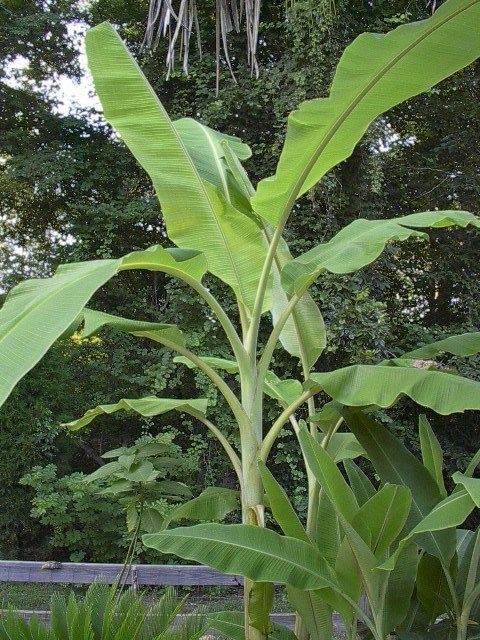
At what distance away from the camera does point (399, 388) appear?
1927mm

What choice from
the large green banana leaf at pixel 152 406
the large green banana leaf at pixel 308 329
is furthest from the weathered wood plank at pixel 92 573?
the large green banana leaf at pixel 308 329

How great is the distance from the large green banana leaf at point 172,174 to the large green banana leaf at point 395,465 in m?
0.64

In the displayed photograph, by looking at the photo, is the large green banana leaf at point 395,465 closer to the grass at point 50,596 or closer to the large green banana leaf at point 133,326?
the large green banana leaf at point 133,326

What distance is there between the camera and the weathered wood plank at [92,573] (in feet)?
11.7

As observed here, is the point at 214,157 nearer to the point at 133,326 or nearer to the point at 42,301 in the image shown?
the point at 133,326

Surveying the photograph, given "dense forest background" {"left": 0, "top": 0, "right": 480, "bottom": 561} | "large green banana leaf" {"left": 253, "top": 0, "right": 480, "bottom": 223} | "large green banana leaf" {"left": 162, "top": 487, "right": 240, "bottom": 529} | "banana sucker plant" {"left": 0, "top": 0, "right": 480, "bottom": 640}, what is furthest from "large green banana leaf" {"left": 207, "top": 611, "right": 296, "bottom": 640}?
"dense forest background" {"left": 0, "top": 0, "right": 480, "bottom": 561}

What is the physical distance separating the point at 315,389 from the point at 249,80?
5401mm

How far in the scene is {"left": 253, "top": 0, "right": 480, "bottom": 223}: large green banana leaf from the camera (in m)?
1.93

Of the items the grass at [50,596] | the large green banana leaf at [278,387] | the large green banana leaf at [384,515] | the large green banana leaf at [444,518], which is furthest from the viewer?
the grass at [50,596]

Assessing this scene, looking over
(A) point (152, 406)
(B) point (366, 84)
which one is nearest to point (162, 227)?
(A) point (152, 406)

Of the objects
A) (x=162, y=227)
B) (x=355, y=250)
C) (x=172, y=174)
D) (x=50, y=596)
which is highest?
(x=162, y=227)

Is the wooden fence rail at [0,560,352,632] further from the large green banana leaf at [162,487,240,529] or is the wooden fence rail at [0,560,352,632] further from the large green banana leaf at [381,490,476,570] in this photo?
the large green banana leaf at [381,490,476,570]

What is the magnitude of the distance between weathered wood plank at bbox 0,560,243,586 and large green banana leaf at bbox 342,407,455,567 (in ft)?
5.50

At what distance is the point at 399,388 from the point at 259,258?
2.74ft
